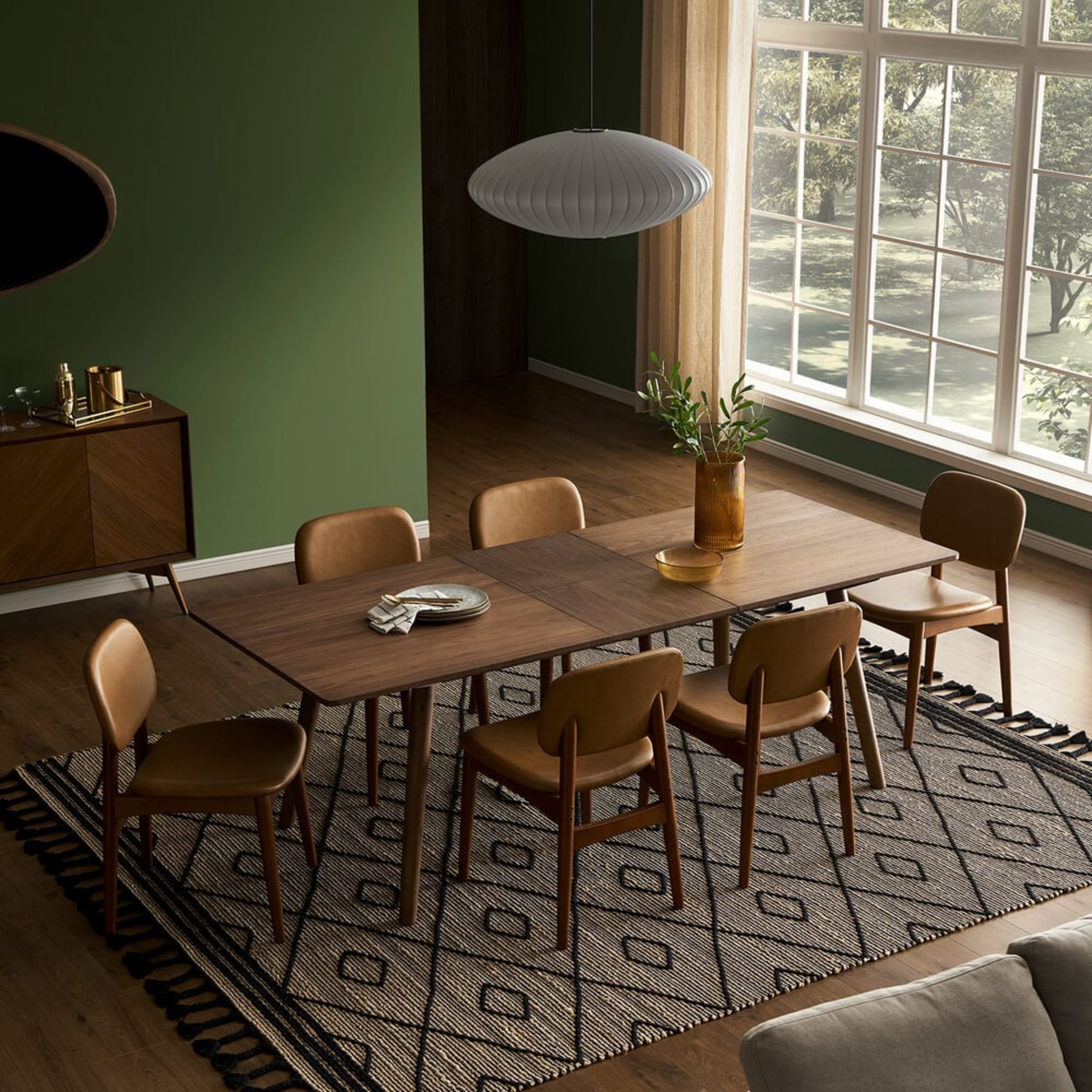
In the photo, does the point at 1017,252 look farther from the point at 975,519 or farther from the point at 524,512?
the point at 524,512

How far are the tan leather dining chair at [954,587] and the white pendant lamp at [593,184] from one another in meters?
1.64

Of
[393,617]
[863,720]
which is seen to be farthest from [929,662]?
[393,617]

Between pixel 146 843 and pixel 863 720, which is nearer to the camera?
pixel 146 843

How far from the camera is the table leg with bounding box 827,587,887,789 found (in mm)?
4270

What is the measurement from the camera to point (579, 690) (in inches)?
139

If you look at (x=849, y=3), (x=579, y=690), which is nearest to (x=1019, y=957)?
(x=579, y=690)

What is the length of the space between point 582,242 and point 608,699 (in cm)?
565

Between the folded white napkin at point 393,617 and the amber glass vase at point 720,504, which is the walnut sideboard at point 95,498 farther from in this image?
the amber glass vase at point 720,504

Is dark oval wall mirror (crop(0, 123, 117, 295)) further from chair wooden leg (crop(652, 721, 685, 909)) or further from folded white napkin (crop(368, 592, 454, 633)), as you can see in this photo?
chair wooden leg (crop(652, 721, 685, 909))

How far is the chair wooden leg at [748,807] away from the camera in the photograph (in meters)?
3.92

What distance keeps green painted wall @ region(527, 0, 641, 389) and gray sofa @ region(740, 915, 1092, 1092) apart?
635 cm

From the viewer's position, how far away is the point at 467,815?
3938 mm

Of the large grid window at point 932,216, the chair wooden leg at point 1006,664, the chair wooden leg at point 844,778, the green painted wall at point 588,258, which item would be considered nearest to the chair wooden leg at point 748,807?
the chair wooden leg at point 844,778

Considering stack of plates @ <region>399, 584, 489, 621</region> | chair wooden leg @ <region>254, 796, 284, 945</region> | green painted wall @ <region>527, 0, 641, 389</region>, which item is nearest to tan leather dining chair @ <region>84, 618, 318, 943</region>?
chair wooden leg @ <region>254, 796, 284, 945</region>
